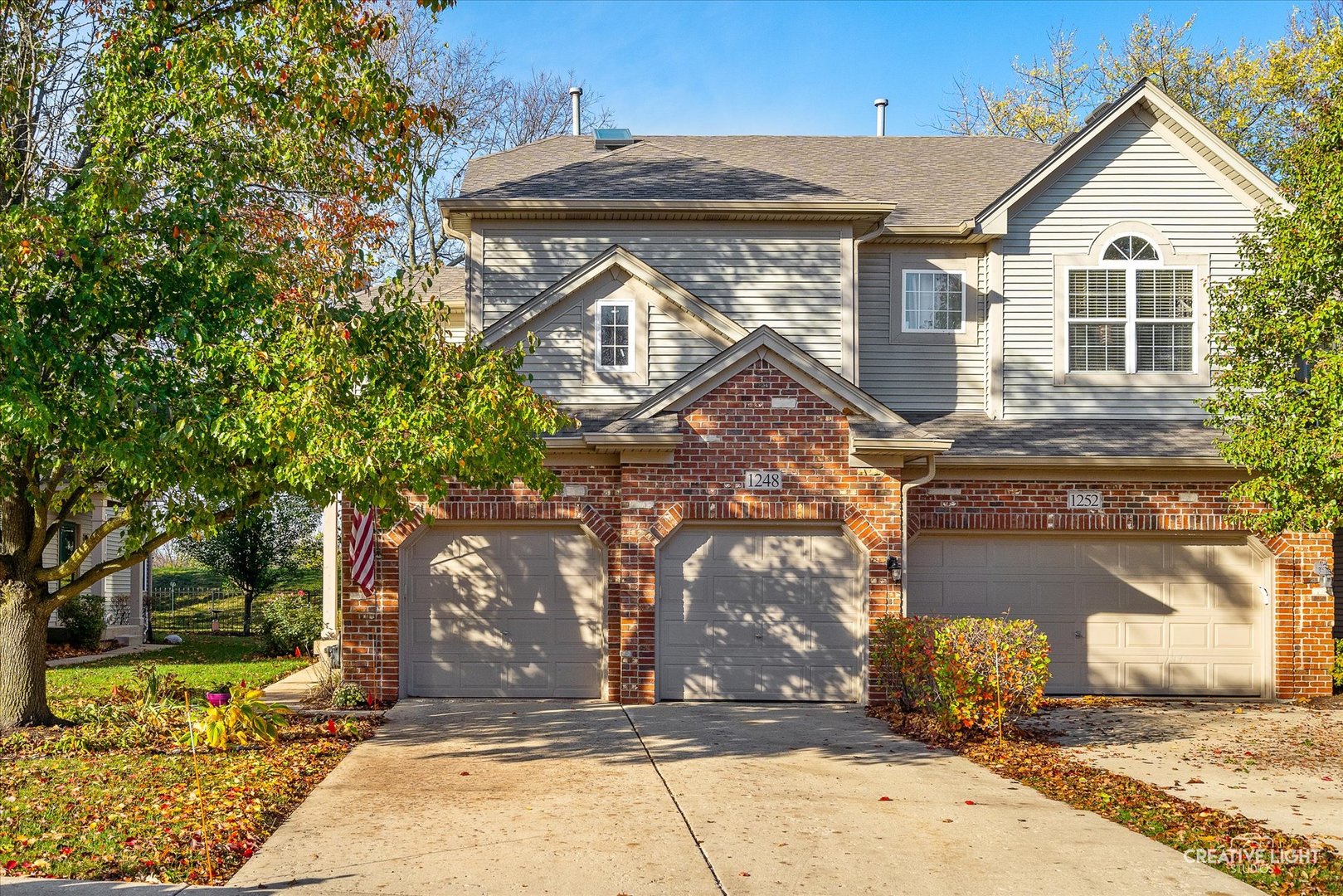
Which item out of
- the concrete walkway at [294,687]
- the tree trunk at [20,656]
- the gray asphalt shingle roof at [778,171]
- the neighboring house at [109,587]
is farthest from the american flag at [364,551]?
the neighboring house at [109,587]

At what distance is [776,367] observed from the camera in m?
13.6

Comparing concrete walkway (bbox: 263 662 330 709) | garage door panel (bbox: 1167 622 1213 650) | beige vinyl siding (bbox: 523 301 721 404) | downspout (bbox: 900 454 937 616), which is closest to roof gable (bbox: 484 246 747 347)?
beige vinyl siding (bbox: 523 301 721 404)

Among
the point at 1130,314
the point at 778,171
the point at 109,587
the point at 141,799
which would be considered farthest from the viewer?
the point at 109,587

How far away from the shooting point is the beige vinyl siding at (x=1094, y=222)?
16.5 metres

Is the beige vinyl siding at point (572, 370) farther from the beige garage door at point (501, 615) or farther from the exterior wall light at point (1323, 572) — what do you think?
the exterior wall light at point (1323, 572)

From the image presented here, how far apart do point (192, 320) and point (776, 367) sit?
22.4 ft

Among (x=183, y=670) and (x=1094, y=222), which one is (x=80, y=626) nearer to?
(x=183, y=670)

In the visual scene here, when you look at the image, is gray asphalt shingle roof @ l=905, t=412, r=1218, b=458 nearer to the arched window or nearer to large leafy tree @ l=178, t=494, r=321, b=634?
the arched window

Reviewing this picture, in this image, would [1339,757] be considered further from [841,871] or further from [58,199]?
[58,199]

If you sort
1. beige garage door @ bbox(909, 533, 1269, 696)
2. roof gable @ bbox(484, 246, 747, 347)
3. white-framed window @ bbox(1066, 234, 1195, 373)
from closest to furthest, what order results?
1. beige garage door @ bbox(909, 533, 1269, 696)
2. roof gable @ bbox(484, 246, 747, 347)
3. white-framed window @ bbox(1066, 234, 1195, 373)

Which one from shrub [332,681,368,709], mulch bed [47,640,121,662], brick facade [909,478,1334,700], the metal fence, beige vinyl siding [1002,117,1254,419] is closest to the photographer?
shrub [332,681,368,709]

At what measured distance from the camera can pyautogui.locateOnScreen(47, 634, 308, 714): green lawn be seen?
50.0 feet

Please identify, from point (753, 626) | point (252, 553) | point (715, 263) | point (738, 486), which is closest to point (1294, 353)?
point (738, 486)

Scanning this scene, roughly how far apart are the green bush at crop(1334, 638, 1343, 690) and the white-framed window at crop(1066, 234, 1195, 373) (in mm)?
4298
